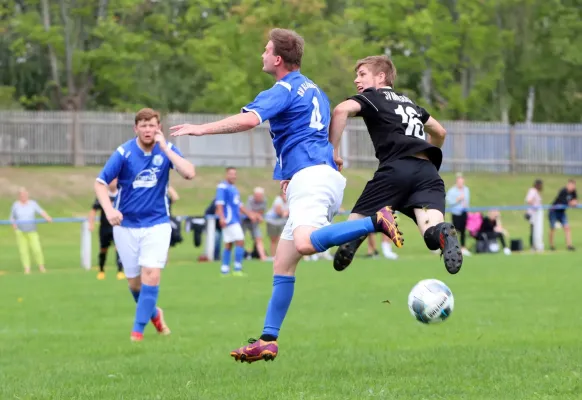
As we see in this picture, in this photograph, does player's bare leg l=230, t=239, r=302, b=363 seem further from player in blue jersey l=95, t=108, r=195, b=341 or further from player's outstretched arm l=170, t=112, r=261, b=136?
player in blue jersey l=95, t=108, r=195, b=341

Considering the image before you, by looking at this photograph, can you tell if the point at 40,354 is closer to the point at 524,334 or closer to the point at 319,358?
the point at 319,358

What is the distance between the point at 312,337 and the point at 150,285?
1.68 metres

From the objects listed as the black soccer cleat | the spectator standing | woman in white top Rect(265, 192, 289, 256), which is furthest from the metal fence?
the black soccer cleat

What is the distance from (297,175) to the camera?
841cm

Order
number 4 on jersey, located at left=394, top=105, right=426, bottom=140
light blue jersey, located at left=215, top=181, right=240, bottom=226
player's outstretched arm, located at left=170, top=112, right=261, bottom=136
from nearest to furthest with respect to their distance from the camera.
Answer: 1. player's outstretched arm, located at left=170, top=112, right=261, bottom=136
2. number 4 on jersey, located at left=394, top=105, right=426, bottom=140
3. light blue jersey, located at left=215, top=181, right=240, bottom=226

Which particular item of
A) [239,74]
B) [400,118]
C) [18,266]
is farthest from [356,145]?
[400,118]

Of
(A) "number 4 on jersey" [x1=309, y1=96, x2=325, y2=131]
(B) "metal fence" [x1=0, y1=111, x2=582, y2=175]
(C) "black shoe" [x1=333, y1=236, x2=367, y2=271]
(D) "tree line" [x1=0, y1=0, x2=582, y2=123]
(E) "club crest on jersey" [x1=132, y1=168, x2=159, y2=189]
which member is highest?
(D) "tree line" [x1=0, y1=0, x2=582, y2=123]

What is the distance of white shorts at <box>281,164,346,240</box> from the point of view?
27.3ft

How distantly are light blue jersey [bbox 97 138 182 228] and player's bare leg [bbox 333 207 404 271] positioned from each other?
312cm

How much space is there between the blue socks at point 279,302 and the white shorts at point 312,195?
0.41 m

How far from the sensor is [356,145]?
45.1 metres

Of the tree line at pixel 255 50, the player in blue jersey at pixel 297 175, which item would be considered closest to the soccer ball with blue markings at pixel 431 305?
the player in blue jersey at pixel 297 175

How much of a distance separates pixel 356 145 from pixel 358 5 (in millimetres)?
10151

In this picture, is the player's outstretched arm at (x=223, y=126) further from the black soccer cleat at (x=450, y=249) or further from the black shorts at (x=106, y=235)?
the black shorts at (x=106, y=235)
